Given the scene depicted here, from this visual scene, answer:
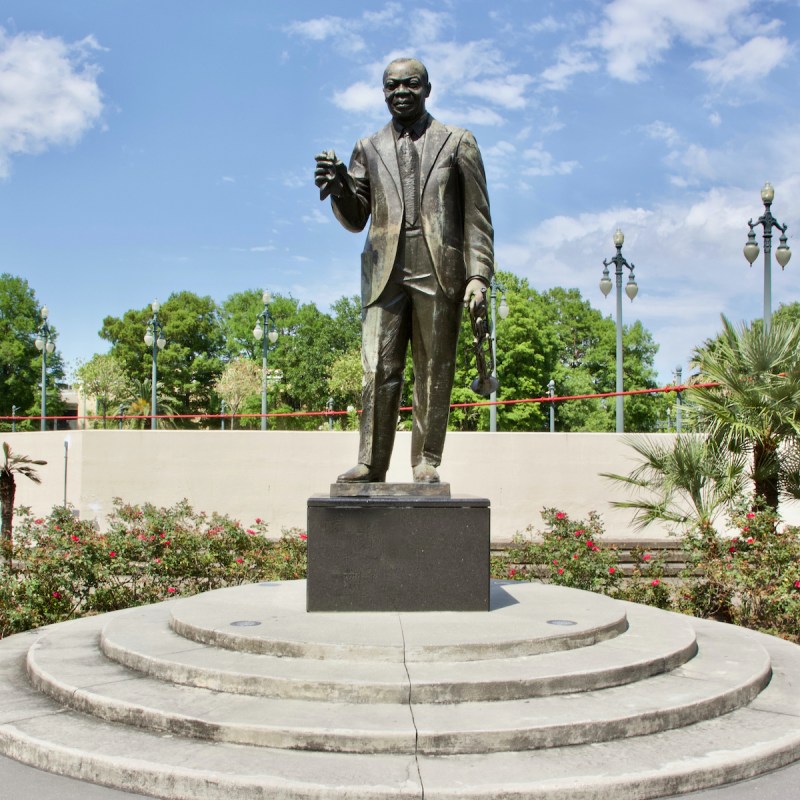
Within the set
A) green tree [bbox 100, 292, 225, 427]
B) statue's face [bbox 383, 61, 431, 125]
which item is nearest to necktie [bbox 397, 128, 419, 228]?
statue's face [bbox 383, 61, 431, 125]

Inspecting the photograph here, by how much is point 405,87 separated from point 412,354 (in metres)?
1.90

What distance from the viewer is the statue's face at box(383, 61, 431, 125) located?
19.4 ft

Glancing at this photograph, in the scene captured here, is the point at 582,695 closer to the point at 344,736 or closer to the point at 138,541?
the point at 344,736

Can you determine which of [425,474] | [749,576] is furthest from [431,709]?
[749,576]

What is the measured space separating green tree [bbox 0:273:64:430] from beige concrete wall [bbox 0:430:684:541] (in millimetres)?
39513

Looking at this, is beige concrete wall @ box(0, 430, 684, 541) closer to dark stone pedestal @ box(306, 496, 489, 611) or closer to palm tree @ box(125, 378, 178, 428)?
dark stone pedestal @ box(306, 496, 489, 611)

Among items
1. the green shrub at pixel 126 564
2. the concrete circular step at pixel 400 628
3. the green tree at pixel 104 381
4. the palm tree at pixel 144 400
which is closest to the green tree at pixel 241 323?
the palm tree at pixel 144 400

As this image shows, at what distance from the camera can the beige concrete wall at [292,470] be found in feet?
43.0

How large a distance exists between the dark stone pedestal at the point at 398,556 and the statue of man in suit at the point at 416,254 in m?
0.46

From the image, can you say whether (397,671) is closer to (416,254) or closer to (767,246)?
(416,254)

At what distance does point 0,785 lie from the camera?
346cm

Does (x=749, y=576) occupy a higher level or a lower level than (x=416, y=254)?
lower

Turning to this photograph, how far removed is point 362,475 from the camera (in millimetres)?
5891

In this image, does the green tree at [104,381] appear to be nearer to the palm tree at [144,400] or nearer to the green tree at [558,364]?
the palm tree at [144,400]
